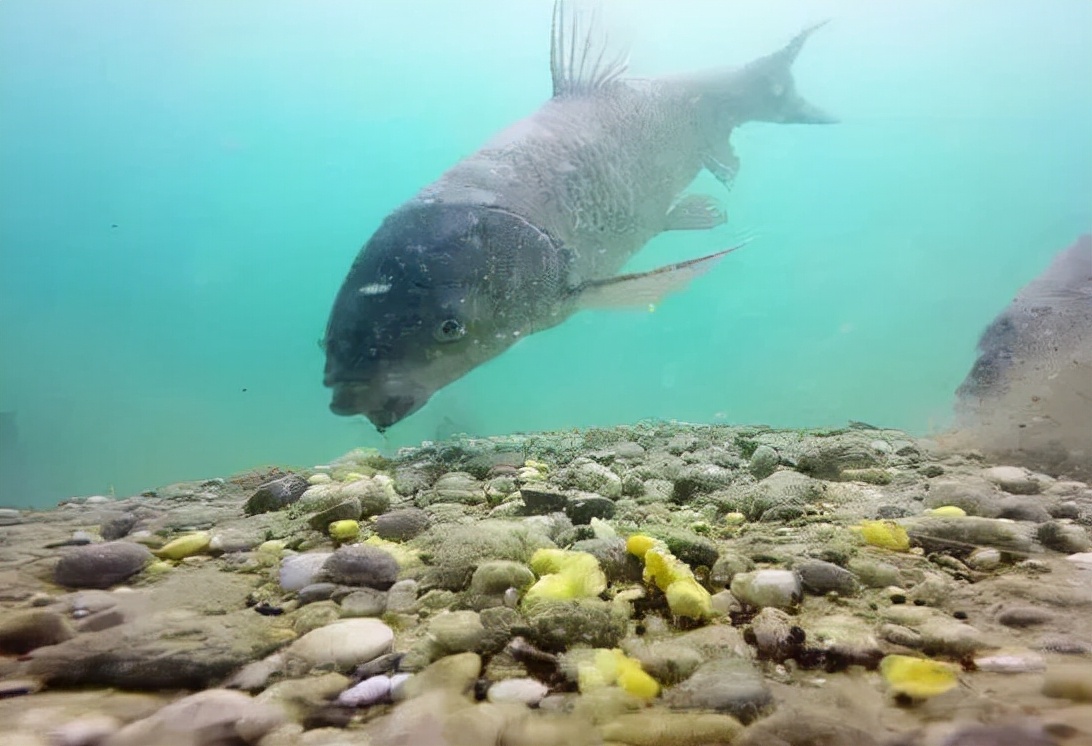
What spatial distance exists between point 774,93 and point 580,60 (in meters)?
2.36

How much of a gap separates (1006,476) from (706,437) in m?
1.58

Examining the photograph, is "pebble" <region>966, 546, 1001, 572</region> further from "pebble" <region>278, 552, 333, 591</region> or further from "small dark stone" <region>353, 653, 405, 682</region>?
"pebble" <region>278, 552, 333, 591</region>

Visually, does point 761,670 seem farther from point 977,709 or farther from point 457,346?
point 457,346

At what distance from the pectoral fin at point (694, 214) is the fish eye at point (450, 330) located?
7.72 ft

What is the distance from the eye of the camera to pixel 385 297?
2777mm

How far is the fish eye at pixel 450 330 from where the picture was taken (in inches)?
112

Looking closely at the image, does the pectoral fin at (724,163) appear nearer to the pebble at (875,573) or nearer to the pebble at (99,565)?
the pebble at (875,573)

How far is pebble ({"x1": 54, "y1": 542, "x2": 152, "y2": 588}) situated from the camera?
4.83 ft

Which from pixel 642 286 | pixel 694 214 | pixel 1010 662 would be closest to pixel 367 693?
pixel 1010 662

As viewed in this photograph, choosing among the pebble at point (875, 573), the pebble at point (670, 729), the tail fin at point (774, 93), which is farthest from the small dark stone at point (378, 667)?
the tail fin at point (774, 93)

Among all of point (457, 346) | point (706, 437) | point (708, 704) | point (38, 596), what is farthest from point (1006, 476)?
point (38, 596)

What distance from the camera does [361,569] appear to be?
1451mm

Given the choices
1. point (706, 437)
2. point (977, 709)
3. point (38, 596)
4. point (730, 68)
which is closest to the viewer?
point (977, 709)

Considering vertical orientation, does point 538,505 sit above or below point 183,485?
below
